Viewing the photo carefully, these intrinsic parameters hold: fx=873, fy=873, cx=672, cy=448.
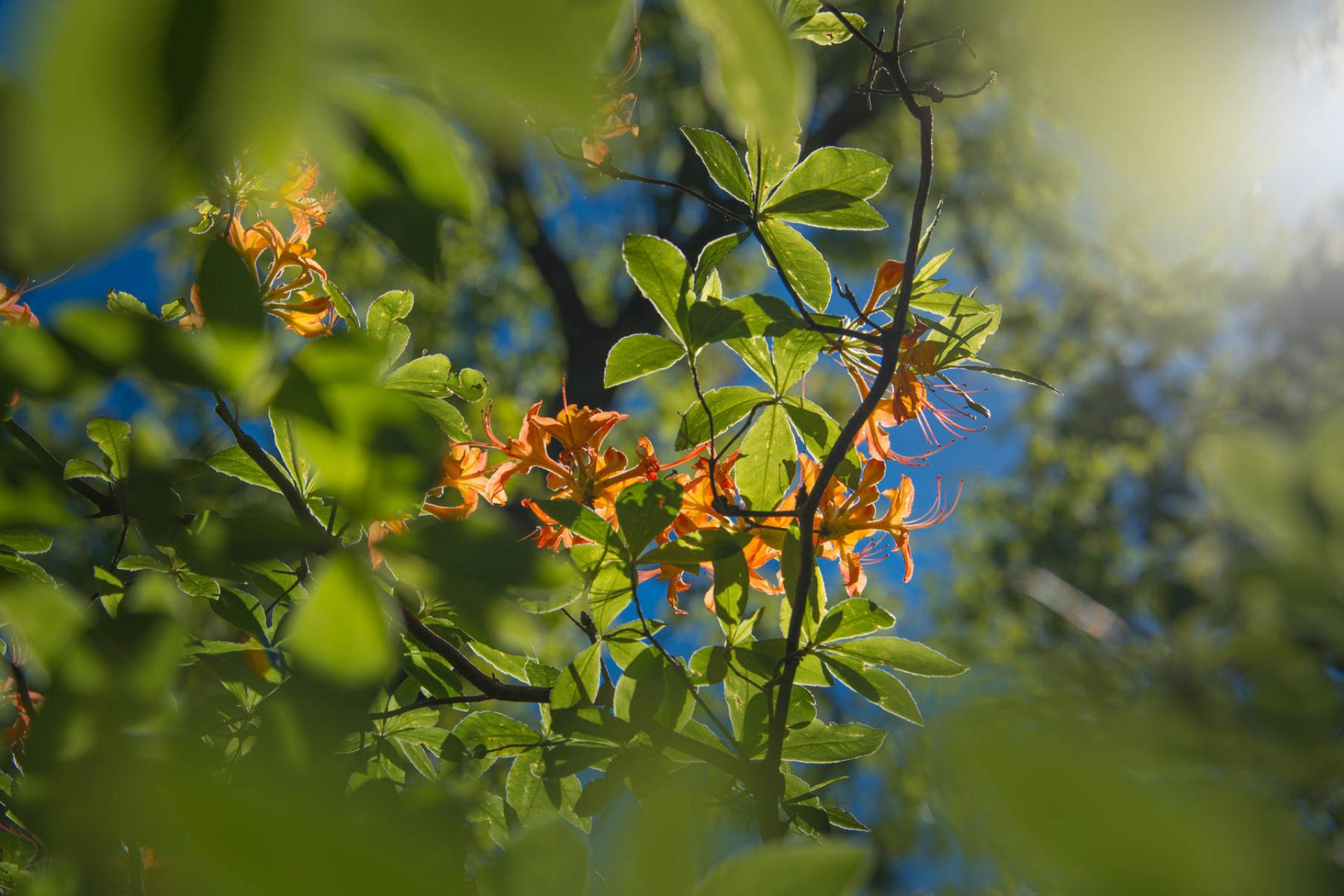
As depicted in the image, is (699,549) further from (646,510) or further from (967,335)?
(967,335)

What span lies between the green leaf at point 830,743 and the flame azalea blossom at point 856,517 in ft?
0.58

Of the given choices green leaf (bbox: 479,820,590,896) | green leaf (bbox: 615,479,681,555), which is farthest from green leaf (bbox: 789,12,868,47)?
green leaf (bbox: 479,820,590,896)

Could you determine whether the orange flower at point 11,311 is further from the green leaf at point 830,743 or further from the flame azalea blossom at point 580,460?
the green leaf at point 830,743

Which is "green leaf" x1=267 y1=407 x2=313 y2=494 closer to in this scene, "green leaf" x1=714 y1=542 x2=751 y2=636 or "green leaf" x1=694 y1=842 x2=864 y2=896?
"green leaf" x1=714 y1=542 x2=751 y2=636

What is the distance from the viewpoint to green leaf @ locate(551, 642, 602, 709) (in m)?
0.92

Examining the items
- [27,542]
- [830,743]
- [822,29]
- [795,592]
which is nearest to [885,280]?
[822,29]

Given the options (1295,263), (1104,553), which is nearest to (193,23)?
(1104,553)

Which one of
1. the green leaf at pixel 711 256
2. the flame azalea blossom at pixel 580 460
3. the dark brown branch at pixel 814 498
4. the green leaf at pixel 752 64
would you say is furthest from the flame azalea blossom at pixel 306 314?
the green leaf at pixel 752 64

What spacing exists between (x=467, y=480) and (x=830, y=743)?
625 millimetres

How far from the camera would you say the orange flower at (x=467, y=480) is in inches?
47.1

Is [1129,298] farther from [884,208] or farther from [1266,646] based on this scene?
[1266,646]

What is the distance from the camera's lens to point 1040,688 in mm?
241

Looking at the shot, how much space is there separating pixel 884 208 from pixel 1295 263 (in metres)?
4.88

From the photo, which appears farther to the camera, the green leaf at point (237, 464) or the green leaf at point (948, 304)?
the green leaf at point (948, 304)
